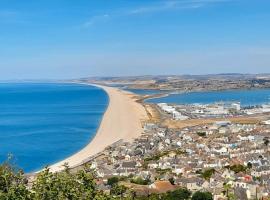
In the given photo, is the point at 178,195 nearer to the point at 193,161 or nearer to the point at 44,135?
the point at 193,161

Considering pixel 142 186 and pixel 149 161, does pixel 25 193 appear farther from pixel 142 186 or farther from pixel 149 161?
pixel 149 161

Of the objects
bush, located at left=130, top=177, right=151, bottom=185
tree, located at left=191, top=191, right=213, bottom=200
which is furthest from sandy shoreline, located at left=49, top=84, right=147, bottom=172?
tree, located at left=191, top=191, right=213, bottom=200

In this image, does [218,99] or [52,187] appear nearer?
[52,187]

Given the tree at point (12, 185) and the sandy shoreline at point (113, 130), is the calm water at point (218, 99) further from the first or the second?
the tree at point (12, 185)

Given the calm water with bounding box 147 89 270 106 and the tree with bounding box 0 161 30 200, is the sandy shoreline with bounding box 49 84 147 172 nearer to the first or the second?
the calm water with bounding box 147 89 270 106

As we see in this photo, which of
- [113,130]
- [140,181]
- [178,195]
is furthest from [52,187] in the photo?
[113,130]

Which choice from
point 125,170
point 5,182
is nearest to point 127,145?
point 125,170

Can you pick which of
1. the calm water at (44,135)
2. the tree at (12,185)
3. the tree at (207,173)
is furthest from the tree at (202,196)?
the calm water at (44,135)

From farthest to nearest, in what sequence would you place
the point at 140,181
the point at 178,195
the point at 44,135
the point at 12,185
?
the point at 44,135
the point at 140,181
the point at 178,195
the point at 12,185

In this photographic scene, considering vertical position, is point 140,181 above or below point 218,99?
above
